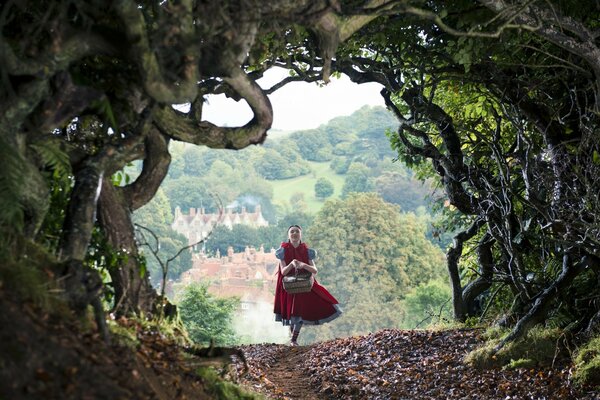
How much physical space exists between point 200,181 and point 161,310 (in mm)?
62599

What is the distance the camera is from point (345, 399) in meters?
8.29

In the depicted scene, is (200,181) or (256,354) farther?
(200,181)

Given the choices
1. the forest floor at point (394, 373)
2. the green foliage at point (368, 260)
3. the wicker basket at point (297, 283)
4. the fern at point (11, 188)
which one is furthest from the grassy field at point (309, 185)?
the fern at point (11, 188)

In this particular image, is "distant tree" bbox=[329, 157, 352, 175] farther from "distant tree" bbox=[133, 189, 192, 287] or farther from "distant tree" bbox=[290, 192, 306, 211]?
"distant tree" bbox=[133, 189, 192, 287]

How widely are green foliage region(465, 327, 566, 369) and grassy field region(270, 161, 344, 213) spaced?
67800mm

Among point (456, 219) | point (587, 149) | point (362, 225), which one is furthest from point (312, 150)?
point (587, 149)

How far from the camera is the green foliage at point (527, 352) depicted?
8.63m

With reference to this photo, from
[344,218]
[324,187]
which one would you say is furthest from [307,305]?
[324,187]

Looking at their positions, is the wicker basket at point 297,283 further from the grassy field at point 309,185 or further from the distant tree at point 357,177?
the grassy field at point 309,185

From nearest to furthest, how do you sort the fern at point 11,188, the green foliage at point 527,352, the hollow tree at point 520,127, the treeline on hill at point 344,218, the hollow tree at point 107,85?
the fern at point 11,188 → the hollow tree at point 107,85 → the hollow tree at point 520,127 → the green foliage at point 527,352 → the treeline on hill at point 344,218

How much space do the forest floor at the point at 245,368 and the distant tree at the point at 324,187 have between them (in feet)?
217

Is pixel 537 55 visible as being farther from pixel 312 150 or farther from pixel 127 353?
pixel 312 150

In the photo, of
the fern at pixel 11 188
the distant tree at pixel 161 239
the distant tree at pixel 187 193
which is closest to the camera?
the fern at pixel 11 188

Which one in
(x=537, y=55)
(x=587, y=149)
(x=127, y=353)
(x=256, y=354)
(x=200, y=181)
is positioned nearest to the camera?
(x=127, y=353)
